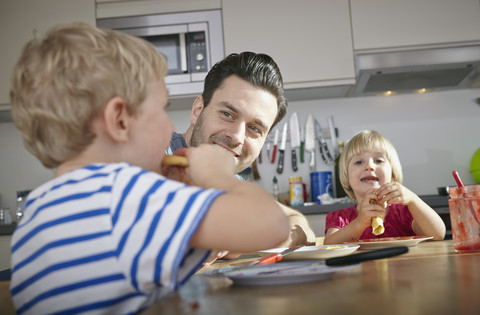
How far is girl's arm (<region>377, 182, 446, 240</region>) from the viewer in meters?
1.49

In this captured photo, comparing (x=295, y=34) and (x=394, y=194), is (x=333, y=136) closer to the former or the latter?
(x=295, y=34)

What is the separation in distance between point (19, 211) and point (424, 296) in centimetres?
285

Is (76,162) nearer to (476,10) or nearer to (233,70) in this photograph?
(233,70)

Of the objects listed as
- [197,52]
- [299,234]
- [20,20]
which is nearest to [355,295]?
[299,234]

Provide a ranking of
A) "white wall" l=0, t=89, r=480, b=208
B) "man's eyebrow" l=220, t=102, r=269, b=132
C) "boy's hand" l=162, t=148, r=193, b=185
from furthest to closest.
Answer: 1. "white wall" l=0, t=89, r=480, b=208
2. "man's eyebrow" l=220, t=102, r=269, b=132
3. "boy's hand" l=162, t=148, r=193, b=185

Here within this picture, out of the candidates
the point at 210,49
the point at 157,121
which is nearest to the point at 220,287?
the point at 157,121

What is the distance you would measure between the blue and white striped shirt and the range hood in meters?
2.36

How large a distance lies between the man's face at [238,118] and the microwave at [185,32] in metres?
1.10

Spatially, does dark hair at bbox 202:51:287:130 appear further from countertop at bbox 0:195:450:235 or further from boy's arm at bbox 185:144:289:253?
boy's arm at bbox 185:144:289:253

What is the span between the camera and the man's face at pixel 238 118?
1674 millimetres

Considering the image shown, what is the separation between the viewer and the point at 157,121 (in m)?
0.75

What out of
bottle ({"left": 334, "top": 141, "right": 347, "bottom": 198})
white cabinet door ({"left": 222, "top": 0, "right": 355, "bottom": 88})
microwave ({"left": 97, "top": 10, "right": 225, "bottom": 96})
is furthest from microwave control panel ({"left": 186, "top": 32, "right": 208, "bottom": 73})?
bottle ({"left": 334, "top": 141, "right": 347, "bottom": 198})

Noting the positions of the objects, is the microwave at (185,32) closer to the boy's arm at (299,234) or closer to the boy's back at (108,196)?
the boy's arm at (299,234)

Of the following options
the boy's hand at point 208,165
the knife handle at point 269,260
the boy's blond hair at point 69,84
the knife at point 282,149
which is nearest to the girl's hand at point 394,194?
the knife handle at point 269,260
